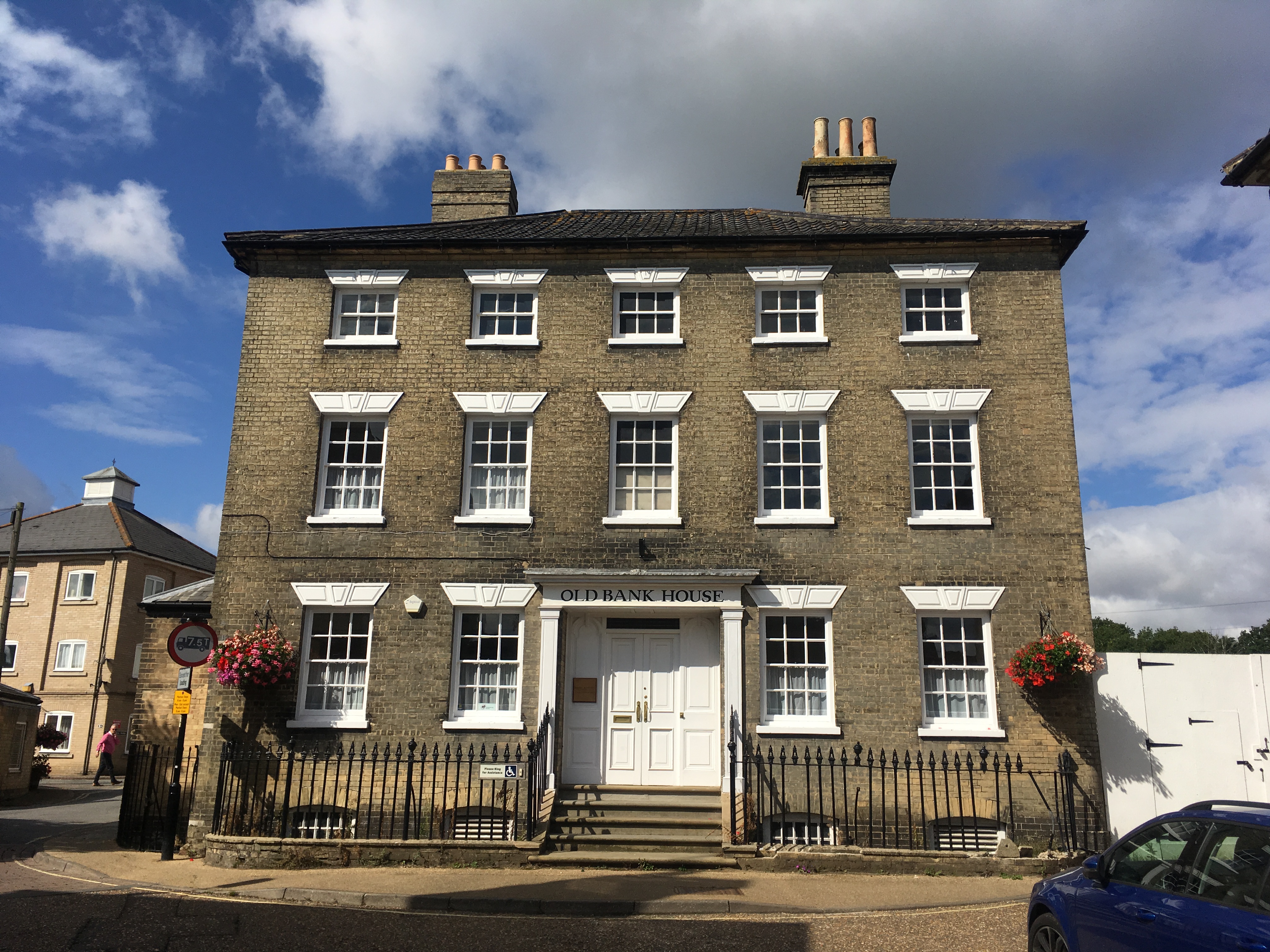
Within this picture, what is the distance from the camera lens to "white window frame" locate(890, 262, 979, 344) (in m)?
13.8

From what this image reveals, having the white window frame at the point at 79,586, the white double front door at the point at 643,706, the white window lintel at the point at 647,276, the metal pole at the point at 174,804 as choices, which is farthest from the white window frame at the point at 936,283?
the white window frame at the point at 79,586

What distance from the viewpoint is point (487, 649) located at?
520 inches

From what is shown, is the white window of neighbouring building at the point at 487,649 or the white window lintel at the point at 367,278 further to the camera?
the white window lintel at the point at 367,278

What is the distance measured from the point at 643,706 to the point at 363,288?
26.5 ft

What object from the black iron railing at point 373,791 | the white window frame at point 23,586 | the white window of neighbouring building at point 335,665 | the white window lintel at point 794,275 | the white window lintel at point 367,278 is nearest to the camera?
the black iron railing at point 373,791

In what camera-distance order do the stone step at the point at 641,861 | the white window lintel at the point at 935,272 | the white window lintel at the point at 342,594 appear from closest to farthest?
the stone step at the point at 641,861 → the white window lintel at the point at 342,594 → the white window lintel at the point at 935,272

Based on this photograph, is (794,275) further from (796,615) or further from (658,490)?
(796,615)

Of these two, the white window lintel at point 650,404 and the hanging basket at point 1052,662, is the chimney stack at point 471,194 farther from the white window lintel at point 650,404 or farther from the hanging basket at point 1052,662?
the hanging basket at point 1052,662

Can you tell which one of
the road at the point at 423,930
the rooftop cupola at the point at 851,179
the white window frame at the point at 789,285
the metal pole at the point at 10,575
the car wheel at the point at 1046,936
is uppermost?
the rooftop cupola at the point at 851,179

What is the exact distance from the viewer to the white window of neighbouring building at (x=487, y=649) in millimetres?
13008

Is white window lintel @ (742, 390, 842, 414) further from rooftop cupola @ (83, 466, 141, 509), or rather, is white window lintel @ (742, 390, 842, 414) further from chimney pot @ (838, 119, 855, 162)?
rooftop cupola @ (83, 466, 141, 509)

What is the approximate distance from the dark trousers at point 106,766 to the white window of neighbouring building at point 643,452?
20.9m

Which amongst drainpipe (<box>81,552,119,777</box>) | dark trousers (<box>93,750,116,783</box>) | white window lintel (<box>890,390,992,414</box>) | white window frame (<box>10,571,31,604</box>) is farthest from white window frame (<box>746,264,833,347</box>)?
white window frame (<box>10,571,31,604</box>)

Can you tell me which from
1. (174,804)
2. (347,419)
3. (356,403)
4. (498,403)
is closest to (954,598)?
(498,403)
